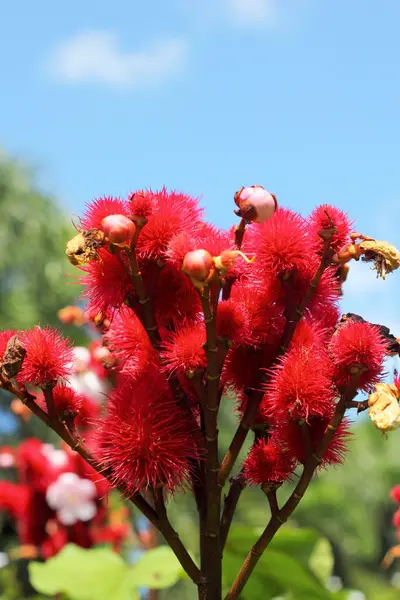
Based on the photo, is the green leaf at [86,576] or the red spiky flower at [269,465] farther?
the green leaf at [86,576]

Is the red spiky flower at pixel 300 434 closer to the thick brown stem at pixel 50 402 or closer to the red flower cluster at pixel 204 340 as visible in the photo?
the red flower cluster at pixel 204 340

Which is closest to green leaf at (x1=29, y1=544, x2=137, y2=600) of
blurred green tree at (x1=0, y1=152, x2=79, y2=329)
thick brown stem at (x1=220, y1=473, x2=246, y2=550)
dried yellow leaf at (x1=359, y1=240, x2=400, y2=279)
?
thick brown stem at (x1=220, y1=473, x2=246, y2=550)

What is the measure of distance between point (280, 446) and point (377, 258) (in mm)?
183

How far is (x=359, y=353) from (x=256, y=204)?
0.14 metres

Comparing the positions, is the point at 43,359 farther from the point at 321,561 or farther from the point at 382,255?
the point at 321,561

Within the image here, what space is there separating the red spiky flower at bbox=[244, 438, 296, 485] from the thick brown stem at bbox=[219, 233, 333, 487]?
2cm

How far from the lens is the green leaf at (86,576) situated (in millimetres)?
1245

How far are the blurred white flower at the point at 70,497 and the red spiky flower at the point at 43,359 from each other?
3.40ft

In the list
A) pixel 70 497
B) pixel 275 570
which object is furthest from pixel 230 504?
pixel 70 497

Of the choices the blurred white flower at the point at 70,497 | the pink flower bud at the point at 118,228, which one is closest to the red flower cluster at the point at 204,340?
the pink flower bud at the point at 118,228

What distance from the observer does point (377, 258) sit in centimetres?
68

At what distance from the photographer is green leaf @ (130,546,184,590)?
1.24m

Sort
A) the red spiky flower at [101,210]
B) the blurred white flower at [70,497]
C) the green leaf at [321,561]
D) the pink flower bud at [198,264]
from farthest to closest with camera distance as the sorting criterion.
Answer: the blurred white flower at [70,497]
the green leaf at [321,561]
the red spiky flower at [101,210]
the pink flower bud at [198,264]

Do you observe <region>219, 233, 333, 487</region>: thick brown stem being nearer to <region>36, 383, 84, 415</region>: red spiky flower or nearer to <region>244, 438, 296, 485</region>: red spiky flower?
<region>244, 438, 296, 485</region>: red spiky flower
